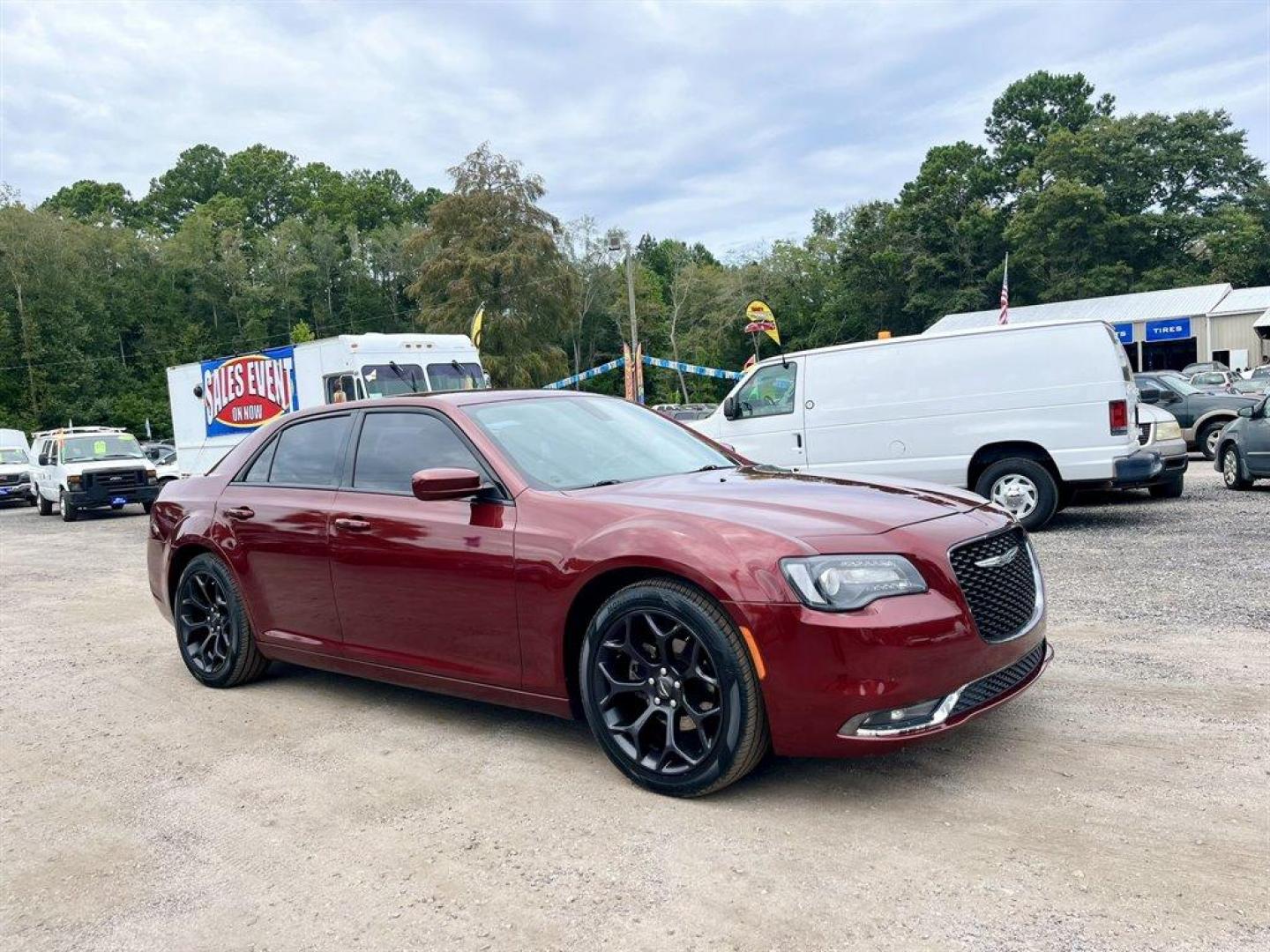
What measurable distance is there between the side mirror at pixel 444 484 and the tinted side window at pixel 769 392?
730cm

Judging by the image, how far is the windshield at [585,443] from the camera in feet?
13.8

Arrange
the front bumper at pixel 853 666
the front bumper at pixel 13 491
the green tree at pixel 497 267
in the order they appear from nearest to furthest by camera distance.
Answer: the front bumper at pixel 853 666 < the front bumper at pixel 13 491 < the green tree at pixel 497 267

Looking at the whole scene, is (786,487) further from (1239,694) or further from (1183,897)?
(1239,694)

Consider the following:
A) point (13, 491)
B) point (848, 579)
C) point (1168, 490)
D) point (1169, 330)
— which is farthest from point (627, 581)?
point (1169, 330)

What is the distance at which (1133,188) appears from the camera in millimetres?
55406

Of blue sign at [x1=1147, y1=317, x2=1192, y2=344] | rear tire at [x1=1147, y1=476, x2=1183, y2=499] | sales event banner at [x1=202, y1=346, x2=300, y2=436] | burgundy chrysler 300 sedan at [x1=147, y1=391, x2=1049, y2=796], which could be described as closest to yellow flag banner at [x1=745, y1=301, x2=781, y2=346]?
sales event banner at [x1=202, y1=346, x2=300, y2=436]

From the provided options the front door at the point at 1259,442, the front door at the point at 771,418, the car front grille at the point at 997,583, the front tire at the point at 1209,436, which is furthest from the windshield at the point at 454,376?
the car front grille at the point at 997,583

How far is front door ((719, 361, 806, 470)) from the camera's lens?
35.3 ft

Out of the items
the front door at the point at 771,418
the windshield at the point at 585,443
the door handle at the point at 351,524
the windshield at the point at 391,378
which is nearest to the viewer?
the windshield at the point at 585,443

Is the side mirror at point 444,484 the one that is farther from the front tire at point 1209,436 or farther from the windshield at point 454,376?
the front tire at point 1209,436

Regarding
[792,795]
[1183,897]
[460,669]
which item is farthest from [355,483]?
[1183,897]

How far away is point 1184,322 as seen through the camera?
40594 millimetres

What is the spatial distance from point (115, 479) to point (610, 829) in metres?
20.1

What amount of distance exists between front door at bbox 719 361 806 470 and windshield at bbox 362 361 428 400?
6298 mm
